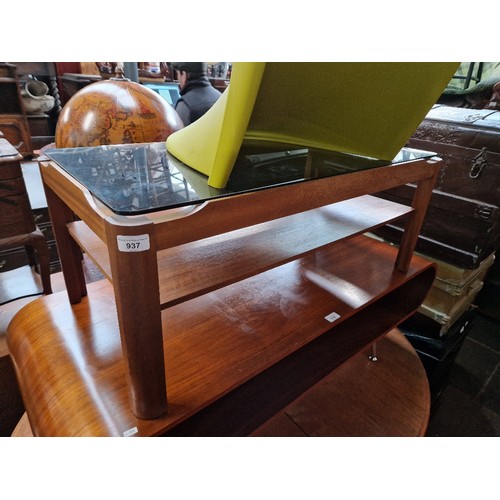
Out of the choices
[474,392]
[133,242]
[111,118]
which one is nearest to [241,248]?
[133,242]

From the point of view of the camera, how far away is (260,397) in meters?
Answer: 0.87

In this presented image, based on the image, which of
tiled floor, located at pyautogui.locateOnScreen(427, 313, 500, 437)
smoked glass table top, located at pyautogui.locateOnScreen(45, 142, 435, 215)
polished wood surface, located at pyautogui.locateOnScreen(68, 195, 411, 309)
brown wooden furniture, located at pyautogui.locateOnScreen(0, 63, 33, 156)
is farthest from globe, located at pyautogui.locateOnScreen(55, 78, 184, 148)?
tiled floor, located at pyautogui.locateOnScreen(427, 313, 500, 437)

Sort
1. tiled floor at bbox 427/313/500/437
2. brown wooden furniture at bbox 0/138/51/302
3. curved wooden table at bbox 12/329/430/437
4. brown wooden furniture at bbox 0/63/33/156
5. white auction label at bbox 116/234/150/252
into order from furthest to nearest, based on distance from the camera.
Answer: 1. brown wooden furniture at bbox 0/63/33/156
2. tiled floor at bbox 427/313/500/437
3. brown wooden furniture at bbox 0/138/51/302
4. curved wooden table at bbox 12/329/430/437
5. white auction label at bbox 116/234/150/252

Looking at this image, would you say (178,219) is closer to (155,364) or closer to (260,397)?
(155,364)

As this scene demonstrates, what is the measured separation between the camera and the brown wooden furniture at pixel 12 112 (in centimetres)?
207

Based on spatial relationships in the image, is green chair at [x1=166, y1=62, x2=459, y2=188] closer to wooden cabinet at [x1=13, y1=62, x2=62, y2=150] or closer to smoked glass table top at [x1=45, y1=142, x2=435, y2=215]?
smoked glass table top at [x1=45, y1=142, x2=435, y2=215]

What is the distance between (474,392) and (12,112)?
10.0ft

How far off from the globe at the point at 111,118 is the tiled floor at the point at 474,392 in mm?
1771

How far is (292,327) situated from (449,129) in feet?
3.60

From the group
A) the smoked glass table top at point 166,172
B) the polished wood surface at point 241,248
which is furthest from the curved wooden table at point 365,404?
the smoked glass table top at point 166,172

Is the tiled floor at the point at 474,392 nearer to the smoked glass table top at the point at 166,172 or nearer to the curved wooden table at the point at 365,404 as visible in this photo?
the curved wooden table at the point at 365,404

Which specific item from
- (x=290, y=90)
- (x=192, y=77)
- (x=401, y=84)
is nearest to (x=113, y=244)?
(x=290, y=90)

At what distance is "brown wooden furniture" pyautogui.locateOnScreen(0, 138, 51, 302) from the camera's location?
4.10ft

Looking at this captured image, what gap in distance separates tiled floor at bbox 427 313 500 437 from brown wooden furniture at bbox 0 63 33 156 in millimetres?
2707
